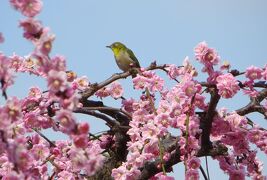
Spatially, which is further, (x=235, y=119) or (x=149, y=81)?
(x=149, y=81)

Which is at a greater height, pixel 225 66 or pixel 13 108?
pixel 225 66

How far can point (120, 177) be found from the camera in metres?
3.84

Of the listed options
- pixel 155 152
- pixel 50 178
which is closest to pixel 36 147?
pixel 50 178

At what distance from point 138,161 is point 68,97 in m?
2.08

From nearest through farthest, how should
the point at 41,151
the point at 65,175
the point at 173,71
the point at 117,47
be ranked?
1. the point at 41,151
2. the point at 65,175
3. the point at 173,71
4. the point at 117,47

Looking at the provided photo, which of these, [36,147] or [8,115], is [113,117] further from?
[8,115]

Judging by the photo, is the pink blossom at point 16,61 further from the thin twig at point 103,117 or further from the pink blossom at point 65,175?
the pink blossom at point 65,175

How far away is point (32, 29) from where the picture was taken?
2000mm

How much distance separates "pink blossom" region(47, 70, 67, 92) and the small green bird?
4935mm

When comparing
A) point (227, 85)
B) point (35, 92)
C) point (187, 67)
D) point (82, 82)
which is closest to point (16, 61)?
point (35, 92)

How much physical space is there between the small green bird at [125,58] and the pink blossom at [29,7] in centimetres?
471

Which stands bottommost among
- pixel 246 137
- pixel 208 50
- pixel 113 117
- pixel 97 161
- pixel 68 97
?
pixel 97 161

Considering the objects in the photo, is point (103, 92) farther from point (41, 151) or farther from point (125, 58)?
point (41, 151)

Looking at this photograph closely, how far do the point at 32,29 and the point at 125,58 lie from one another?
5153mm
